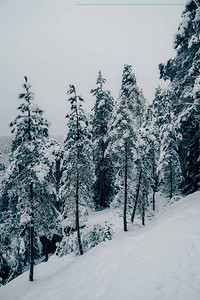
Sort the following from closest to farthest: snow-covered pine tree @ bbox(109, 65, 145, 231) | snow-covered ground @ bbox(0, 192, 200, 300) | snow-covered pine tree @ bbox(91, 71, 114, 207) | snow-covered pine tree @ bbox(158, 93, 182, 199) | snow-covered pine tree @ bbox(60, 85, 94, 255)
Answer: snow-covered ground @ bbox(0, 192, 200, 300) < snow-covered pine tree @ bbox(60, 85, 94, 255) < snow-covered pine tree @ bbox(109, 65, 145, 231) < snow-covered pine tree @ bbox(158, 93, 182, 199) < snow-covered pine tree @ bbox(91, 71, 114, 207)

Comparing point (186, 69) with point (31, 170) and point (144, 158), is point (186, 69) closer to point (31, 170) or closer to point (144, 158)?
point (144, 158)

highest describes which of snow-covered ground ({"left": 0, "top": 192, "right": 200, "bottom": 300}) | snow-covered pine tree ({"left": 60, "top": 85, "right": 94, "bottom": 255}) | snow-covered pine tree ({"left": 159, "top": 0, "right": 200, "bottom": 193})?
snow-covered pine tree ({"left": 159, "top": 0, "right": 200, "bottom": 193})

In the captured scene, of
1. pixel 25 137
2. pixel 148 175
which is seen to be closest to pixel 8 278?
pixel 25 137

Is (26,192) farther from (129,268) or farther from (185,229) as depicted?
(185,229)

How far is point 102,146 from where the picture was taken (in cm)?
2723

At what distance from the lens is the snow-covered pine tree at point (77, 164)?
52.6ft

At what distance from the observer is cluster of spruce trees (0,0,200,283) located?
10898 millimetres

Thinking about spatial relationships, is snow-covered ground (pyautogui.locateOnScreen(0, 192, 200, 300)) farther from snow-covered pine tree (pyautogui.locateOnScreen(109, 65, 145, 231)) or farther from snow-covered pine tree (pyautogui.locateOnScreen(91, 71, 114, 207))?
snow-covered pine tree (pyautogui.locateOnScreen(91, 71, 114, 207))

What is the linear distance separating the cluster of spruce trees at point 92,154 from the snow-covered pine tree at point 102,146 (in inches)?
5.6

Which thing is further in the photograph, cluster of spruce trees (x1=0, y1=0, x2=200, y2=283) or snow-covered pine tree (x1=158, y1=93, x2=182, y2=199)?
snow-covered pine tree (x1=158, y1=93, x2=182, y2=199)

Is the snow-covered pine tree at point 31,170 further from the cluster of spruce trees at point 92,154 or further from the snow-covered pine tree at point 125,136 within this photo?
the snow-covered pine tree at point 125,136

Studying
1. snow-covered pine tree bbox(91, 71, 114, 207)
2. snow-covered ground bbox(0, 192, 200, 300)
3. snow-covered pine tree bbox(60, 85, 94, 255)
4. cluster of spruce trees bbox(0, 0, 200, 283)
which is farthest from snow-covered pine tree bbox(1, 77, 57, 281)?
snow-covered pine tree bbox(91, 71, 114, 207)

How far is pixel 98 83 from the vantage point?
2475cm

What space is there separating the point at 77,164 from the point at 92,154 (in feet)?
6.29
